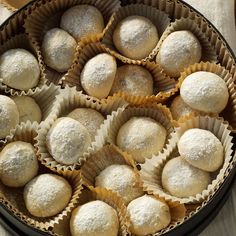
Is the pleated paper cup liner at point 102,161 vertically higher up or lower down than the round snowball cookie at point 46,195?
higher up

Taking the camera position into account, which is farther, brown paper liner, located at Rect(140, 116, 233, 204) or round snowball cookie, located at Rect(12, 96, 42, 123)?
round snowball cookie, located at Rect(12, 96, 42, 123)

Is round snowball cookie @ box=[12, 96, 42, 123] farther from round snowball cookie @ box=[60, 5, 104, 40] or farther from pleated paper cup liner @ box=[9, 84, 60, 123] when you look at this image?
round snowball cookie @ box=[60, 5, 104, 40]

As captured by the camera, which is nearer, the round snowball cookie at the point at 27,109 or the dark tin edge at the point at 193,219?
the dark tin edge at the point at 193,219

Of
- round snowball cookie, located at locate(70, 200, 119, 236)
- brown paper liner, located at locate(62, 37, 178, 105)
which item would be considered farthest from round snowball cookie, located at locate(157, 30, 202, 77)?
round snowball cookie, located at locate(70, 200, 119, 236)

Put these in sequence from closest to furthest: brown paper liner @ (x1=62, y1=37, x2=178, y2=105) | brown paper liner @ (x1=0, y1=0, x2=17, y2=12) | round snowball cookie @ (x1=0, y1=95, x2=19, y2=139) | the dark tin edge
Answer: the dark tin edge → round snowball cookie @ (x1=0, y1=95, x2=19, y2=139) → brown paper liner @ (x1=62, y1=37, x2=178, y2=105) → brown paper liner @ (x1=0, y1=0, x2=17, y2=12)

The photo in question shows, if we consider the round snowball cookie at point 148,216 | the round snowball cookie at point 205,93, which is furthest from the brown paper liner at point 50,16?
the round snowball cookie at point 148,216

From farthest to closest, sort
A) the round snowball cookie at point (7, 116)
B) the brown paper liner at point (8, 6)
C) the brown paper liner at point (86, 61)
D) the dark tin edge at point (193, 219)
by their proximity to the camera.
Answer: the brown paper liner at point (8, 6)
the brown paper liner at point (86, 61)
the round snowball cookie at point (7, 116)
the dark tin edge at point (193, 219)

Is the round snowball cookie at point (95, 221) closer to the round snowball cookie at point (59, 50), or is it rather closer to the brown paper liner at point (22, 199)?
the brown paper liner at point (22, 199)
